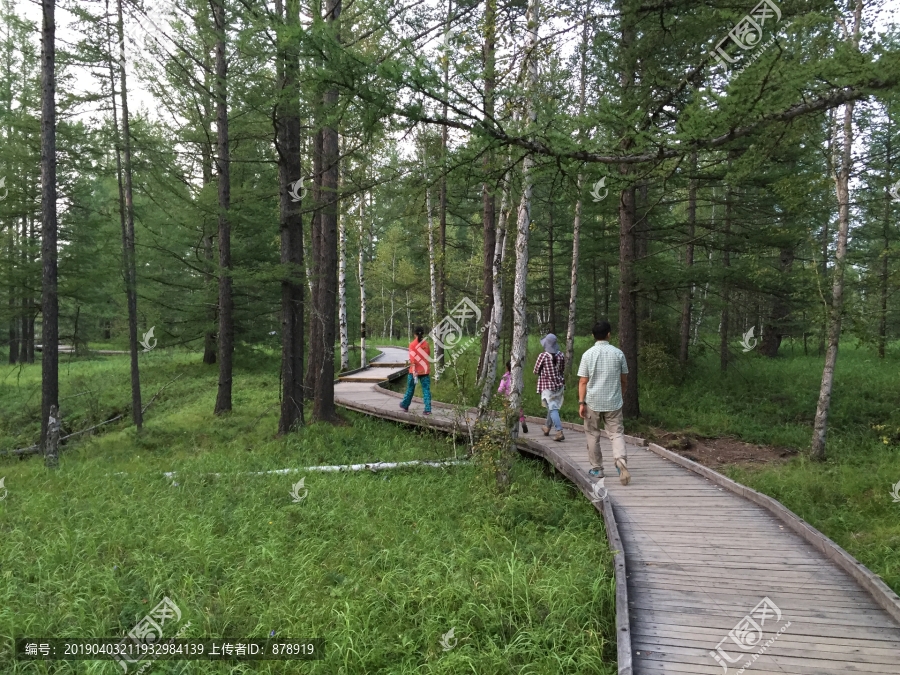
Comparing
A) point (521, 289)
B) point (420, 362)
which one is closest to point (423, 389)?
point (420, 362)

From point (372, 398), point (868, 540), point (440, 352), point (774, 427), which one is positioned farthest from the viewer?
point (440, 352)

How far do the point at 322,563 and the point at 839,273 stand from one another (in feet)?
32.8

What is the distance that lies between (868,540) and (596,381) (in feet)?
12.2

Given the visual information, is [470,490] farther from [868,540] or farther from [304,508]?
[868,540]

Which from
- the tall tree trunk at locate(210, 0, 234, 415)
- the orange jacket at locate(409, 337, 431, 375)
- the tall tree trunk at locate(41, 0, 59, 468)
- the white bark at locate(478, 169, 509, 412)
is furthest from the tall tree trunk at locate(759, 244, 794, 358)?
the tall tree trunk at locate(41, 0, 59, 468)

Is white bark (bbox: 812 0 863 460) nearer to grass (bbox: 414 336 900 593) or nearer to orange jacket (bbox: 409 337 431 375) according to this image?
grass (bbox: 414 336 900 593)

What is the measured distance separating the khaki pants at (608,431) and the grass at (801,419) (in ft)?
7.03

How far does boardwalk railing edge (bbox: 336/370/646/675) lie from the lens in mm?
3248

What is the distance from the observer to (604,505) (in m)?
5.75

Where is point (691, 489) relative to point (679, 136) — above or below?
below

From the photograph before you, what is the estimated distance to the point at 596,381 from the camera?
21.0 ft

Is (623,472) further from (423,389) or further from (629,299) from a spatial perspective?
(629,299)

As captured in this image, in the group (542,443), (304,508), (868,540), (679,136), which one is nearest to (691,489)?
(868,540)

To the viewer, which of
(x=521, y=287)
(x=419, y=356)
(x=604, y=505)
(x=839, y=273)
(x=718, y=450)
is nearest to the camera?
(x=604, y=505)
